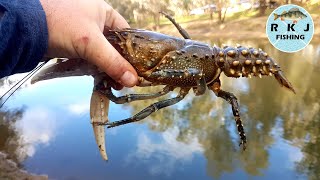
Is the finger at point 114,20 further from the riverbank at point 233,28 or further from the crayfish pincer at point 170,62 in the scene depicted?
the riverbank at point 233,28

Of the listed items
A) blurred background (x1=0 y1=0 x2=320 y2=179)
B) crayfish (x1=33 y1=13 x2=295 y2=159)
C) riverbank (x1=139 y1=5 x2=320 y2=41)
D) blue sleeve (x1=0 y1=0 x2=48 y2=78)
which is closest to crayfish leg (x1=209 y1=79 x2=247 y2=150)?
crayfish (x1=33 y1=13 x2=295 y2=159)

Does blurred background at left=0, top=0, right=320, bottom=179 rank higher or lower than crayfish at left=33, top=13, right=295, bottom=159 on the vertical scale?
lower

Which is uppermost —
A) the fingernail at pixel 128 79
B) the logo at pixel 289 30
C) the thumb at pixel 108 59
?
the thumb at pixel 108 59

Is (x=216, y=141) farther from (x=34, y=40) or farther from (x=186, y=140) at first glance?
(x=34, y=40)

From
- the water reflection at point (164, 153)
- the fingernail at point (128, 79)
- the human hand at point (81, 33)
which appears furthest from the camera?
the water reflection at point (164, 153)

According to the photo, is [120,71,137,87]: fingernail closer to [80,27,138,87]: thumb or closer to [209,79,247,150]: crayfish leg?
[80,27,138,87]: thumb

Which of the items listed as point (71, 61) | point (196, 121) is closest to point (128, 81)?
point (71, 61)

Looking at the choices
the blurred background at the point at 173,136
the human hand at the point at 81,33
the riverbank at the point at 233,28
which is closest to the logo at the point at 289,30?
the blurred background at the point at 173,136
